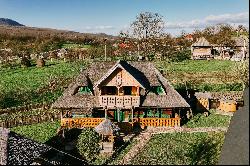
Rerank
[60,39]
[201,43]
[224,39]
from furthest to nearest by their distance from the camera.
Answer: [60,39], [224,39], [201,43]

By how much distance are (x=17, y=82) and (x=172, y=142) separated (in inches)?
1221

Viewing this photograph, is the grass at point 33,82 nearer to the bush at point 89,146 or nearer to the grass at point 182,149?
the bush at point 89,146

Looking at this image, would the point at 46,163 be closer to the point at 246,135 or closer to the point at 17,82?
the point at 246,135

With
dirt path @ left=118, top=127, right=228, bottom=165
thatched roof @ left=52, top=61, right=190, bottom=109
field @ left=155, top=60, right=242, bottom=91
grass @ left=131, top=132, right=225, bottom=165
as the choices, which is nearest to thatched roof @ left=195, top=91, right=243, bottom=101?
field @ left=155, top=60, right=242, bottom=91

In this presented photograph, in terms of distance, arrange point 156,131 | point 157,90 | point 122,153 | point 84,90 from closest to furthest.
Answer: point 122,153 → point 156,131 → point 157,90 → point 84,90

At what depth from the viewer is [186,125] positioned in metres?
39.3

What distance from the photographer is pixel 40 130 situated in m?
39.5

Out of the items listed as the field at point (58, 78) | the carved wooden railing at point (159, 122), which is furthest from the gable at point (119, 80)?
the field at point (58, 78)

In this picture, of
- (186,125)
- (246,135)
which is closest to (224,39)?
(186,125)

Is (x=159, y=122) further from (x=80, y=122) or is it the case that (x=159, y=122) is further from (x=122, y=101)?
(x=80, y=122)

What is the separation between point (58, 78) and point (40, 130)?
2210 centimetres

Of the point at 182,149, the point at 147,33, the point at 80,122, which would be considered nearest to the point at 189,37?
the point at 147,33

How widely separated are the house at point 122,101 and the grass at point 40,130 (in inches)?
59.0

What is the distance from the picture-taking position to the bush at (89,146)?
103 ft
